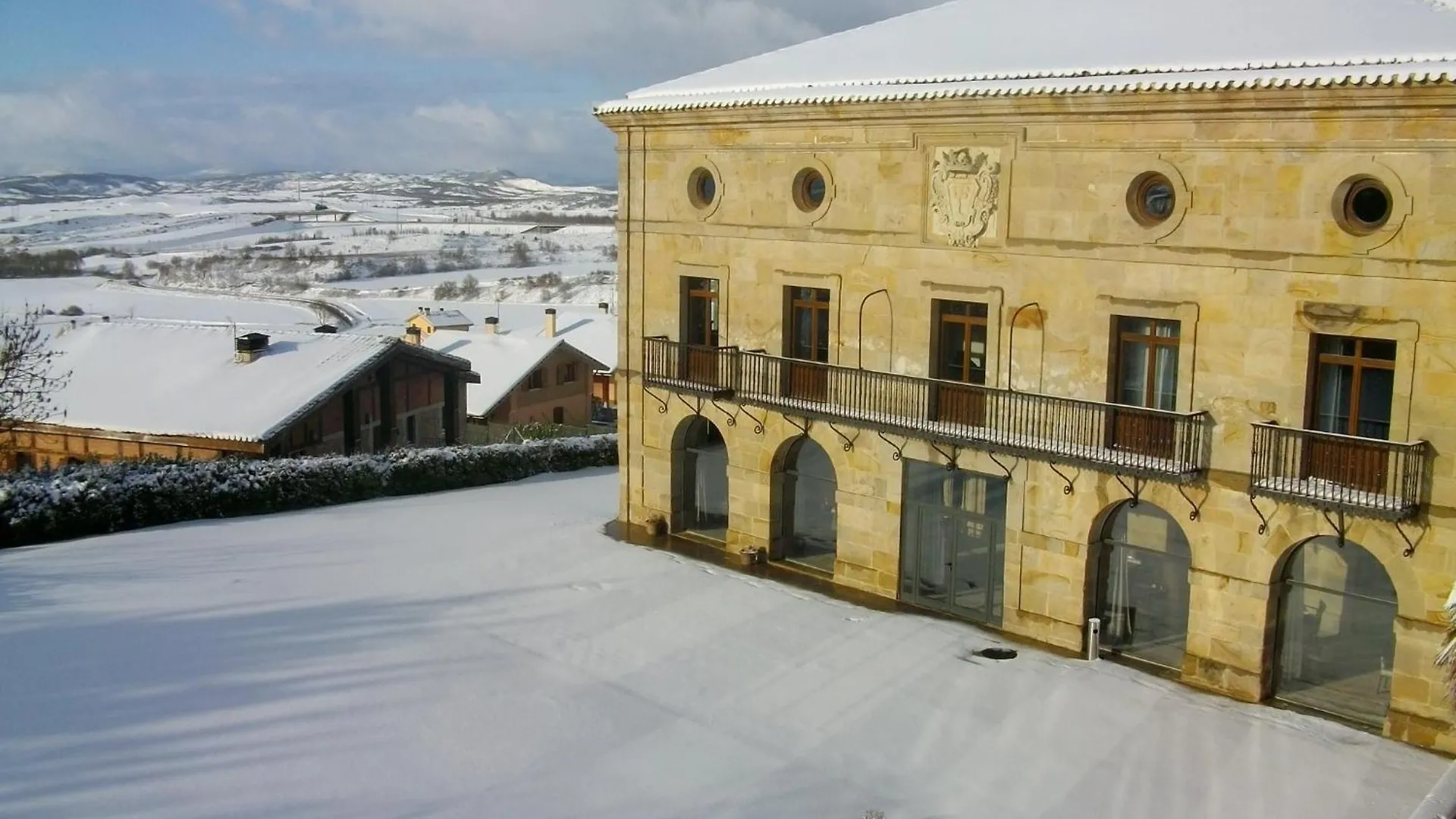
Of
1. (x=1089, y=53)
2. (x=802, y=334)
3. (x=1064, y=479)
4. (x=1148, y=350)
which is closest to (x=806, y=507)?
(x=802, y=334)

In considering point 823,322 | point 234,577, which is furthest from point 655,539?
point 234,577

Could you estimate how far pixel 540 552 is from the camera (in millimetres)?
23969

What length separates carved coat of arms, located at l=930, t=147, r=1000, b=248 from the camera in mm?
19422

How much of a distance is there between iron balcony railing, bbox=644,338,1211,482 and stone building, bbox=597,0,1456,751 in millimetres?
60

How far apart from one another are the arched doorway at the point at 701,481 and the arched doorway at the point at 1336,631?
35.6ft

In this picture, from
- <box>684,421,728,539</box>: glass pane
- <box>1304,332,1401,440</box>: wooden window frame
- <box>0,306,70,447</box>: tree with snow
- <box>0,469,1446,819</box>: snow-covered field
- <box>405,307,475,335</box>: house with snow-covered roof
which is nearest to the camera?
<box>0,469,1446,819</box>: snow-covered field

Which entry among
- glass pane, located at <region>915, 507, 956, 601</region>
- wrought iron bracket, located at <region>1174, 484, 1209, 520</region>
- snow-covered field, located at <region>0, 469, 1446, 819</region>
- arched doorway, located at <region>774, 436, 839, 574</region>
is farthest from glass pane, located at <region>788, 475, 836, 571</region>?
wrought iron bracket, located at <region>1174, 484, 1209, 520</region>

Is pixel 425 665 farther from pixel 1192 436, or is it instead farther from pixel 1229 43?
pixel 1229 43

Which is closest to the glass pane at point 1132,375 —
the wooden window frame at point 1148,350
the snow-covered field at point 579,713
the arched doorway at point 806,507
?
the wooden window frame at point 1148,350

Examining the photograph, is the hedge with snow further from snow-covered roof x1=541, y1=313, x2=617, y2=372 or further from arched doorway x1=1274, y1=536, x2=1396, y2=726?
snow-covered roof x1=541, y1=313, x2=617, y2=372

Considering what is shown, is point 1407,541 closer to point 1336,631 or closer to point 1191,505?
point 1336,631

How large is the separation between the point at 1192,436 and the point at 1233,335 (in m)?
1.48

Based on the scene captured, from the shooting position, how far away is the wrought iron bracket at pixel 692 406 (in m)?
24.3

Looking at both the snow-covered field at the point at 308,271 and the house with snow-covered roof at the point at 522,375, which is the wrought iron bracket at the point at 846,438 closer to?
the house with snow-covered roof at the point at 522,375
